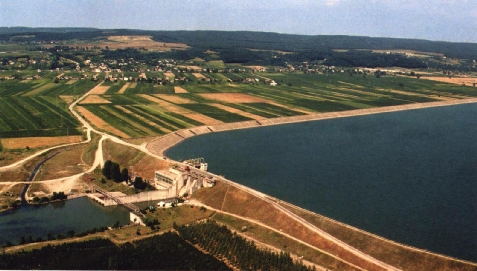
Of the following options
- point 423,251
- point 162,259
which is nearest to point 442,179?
point 423,251

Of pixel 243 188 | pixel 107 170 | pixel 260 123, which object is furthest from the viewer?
pixel 260 123

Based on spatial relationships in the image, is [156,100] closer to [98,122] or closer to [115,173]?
[98,122]

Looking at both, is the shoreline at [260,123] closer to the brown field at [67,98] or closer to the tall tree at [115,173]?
the tall tree at [115,173]

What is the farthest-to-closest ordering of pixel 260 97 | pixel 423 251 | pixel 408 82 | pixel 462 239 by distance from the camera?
pixel 408 82 < pixel 260 97 < pixel 462 239 < pixel 423 251

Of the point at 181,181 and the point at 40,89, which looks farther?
the point at 40,89

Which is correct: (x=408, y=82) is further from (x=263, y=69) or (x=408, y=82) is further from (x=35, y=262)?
(x=35, y=262)

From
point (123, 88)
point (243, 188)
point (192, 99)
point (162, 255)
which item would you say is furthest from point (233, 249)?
point (123, 88)

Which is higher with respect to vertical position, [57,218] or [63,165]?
[63,165]
